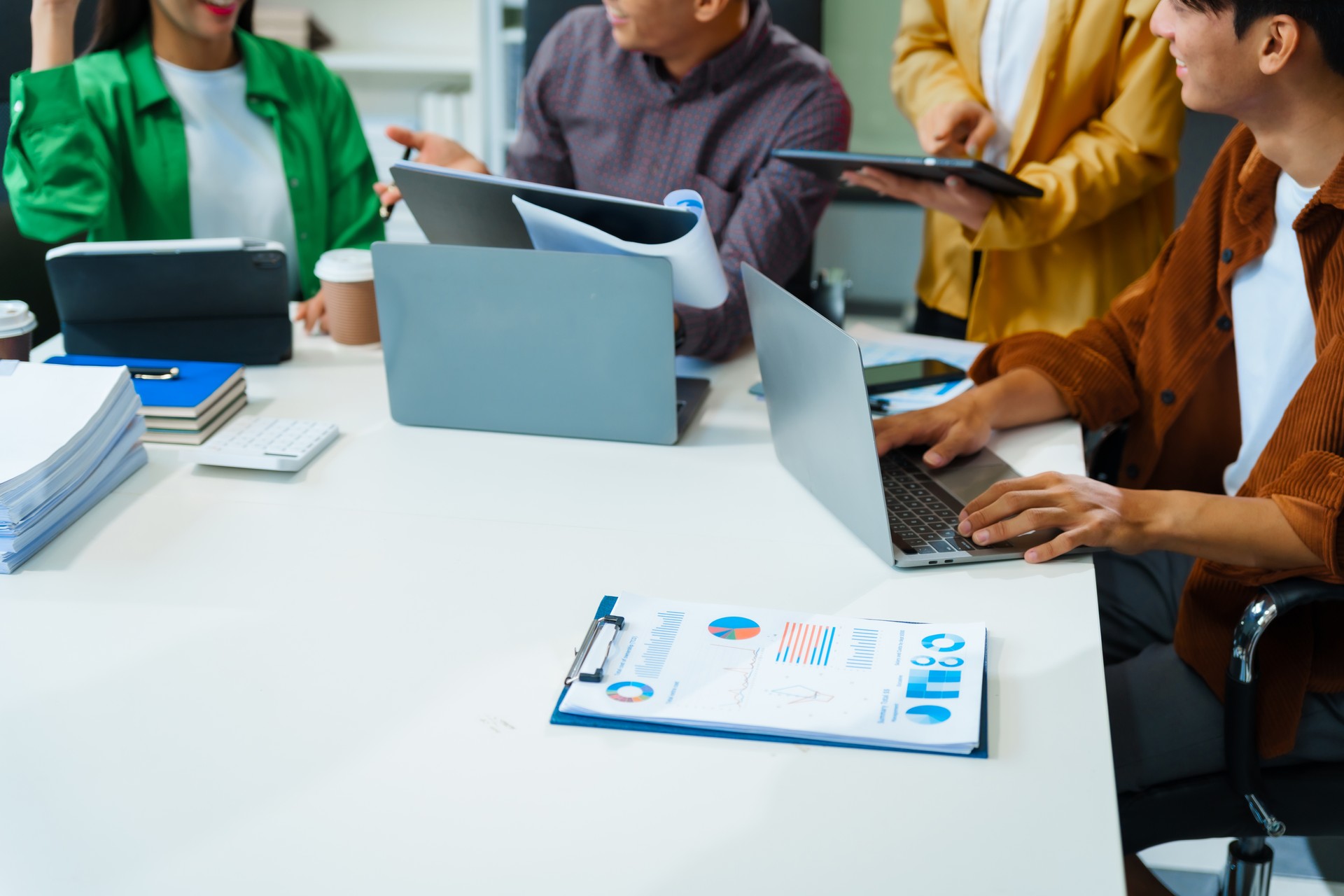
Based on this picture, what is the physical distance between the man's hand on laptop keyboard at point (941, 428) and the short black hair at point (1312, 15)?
496 mm

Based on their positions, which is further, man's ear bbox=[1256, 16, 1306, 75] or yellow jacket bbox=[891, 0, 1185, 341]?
yellow jacket bbox=[891, 0, 1185, 341]

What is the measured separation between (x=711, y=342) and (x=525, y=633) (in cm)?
79

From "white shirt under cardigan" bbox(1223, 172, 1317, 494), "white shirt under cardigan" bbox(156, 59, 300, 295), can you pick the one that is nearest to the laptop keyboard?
"white shirt under cardigan" bbox(1223, 172, 1317, 494)

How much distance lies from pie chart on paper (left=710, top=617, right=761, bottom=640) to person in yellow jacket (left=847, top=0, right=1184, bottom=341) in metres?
0.93

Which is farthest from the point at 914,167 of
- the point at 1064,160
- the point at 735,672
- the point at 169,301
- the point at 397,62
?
the point at 397,62

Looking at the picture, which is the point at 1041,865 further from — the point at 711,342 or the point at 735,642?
the point at 711,342

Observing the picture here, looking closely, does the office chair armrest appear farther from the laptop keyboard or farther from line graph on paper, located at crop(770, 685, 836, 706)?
line graph on paper, located at crop(770, 685, 836, 706)

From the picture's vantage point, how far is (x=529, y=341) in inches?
53.4

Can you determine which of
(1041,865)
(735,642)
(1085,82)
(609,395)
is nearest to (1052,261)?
(1085,82)

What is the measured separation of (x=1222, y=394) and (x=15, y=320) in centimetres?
155

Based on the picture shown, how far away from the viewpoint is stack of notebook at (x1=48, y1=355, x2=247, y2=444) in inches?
53.2

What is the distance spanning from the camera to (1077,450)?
4.57 ft

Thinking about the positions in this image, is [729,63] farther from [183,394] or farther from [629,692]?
[629,692]

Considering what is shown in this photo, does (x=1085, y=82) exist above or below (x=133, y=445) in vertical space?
above
